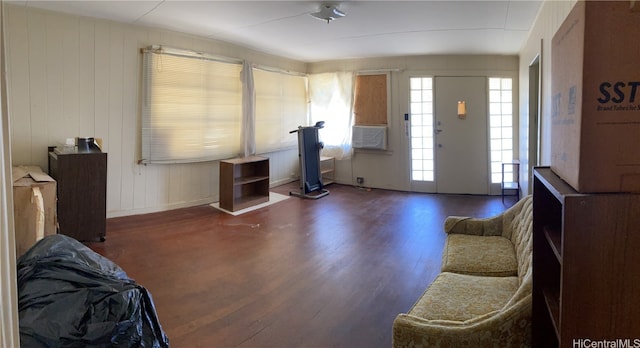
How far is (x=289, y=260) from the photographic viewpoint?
3684mm

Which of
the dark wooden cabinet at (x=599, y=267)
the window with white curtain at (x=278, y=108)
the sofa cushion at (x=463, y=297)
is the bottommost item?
the sofa cushion at (x=463, y=297)

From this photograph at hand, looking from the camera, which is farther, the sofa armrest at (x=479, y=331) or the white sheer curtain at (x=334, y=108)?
the white sheer curtain at (x=334, y=108)

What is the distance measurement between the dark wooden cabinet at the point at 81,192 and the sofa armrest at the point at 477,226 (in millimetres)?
3222

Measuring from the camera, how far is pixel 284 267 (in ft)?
11.5

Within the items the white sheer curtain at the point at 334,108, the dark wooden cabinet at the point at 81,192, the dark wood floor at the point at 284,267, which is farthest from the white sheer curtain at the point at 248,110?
the dark wooden cabinet at the point at 81,192

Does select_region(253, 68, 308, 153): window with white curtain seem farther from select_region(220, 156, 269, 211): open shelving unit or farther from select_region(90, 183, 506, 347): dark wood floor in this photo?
select_region(90, 183, 506, 347): dark wood floor

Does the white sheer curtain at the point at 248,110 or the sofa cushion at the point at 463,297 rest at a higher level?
the white sheer curtain at the point at 248,110

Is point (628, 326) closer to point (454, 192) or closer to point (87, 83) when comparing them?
point (87, 83)

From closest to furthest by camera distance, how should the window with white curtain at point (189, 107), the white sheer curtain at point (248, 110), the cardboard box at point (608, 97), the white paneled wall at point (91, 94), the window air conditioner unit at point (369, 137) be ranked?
the cardboard box at point (608, 97) < the white paneled wall at point (91, 94) < the window with white curtain at point (189, 107) < the white sheer curtain at point (248, 110) < the window air conditioner unit at point (369, 137)

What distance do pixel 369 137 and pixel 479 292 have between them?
5.35 m

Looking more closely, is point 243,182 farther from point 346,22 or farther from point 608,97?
point 608,97

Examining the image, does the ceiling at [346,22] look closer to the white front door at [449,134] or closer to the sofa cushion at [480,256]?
the white front door at [449,134]

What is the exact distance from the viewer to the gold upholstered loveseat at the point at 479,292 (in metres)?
1.58

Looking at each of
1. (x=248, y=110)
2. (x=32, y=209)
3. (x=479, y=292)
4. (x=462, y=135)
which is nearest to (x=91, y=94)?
(x=32, y=209)
